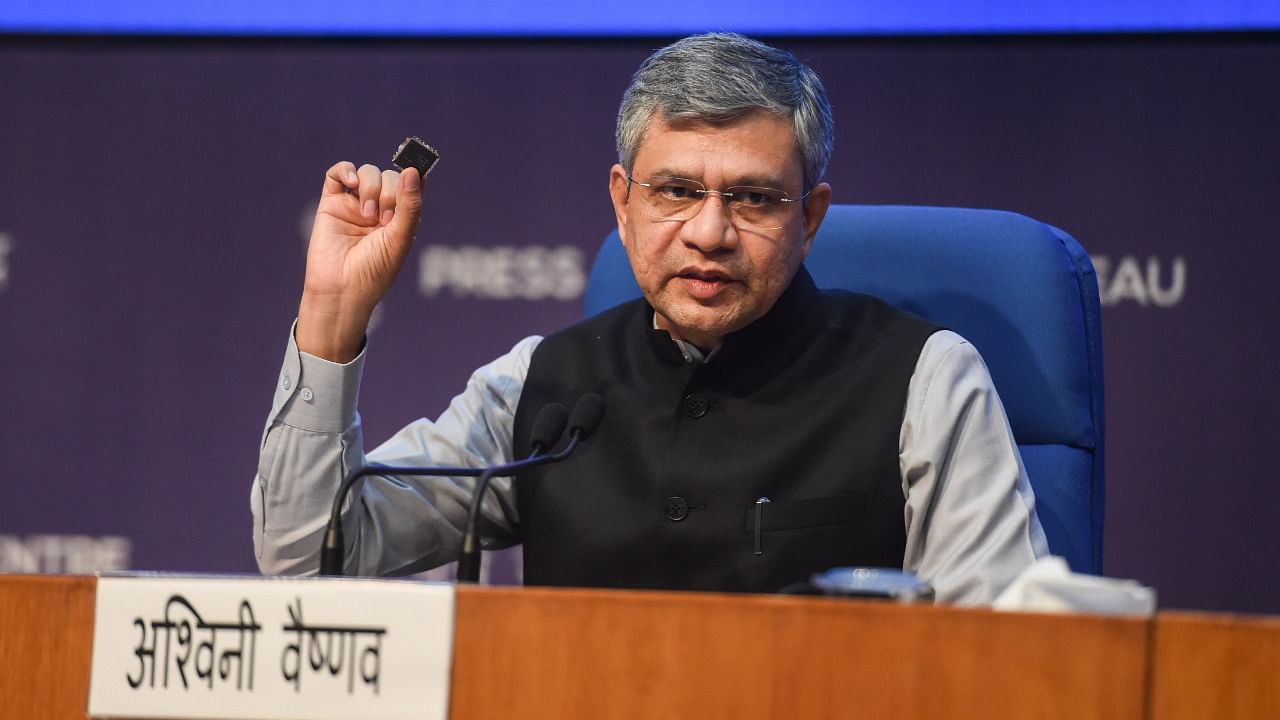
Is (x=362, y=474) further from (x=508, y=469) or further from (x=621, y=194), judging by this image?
(x=621, y=194)

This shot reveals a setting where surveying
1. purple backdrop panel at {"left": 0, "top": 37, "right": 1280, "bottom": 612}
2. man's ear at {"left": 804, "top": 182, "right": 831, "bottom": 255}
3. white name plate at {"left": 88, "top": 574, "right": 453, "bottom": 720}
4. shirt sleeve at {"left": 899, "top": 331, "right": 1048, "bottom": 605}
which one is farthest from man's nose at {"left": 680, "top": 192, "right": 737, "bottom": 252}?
purple backdrop panel at {"left": 0, "top": 37, "right": 1280, "bottom": 612}

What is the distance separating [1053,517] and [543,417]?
64cm

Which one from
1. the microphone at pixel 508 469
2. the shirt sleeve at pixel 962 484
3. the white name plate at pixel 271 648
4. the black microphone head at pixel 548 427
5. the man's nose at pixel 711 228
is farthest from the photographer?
the man's nose at pixel 711 228

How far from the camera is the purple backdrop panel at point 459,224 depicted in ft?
6.93

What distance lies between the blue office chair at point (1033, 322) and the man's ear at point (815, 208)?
0.41ft

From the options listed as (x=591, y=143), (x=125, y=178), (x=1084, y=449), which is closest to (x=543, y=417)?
(x=1084, y=449)

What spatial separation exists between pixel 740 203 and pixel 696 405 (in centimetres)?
24

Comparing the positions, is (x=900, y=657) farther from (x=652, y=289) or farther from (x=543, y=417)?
(x=652, y=289)

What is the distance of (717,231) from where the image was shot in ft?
4.75

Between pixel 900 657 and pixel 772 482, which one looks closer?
pixel 900 657

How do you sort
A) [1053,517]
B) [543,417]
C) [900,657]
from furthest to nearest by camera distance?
[1053,517], [543,417], [900,657]

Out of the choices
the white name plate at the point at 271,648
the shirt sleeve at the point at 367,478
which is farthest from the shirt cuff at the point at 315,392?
the white name plate at the point at 271,648

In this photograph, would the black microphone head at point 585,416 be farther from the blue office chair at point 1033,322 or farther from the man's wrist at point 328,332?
the blue office chair at point 1033,322

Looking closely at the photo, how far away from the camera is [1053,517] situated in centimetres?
151
